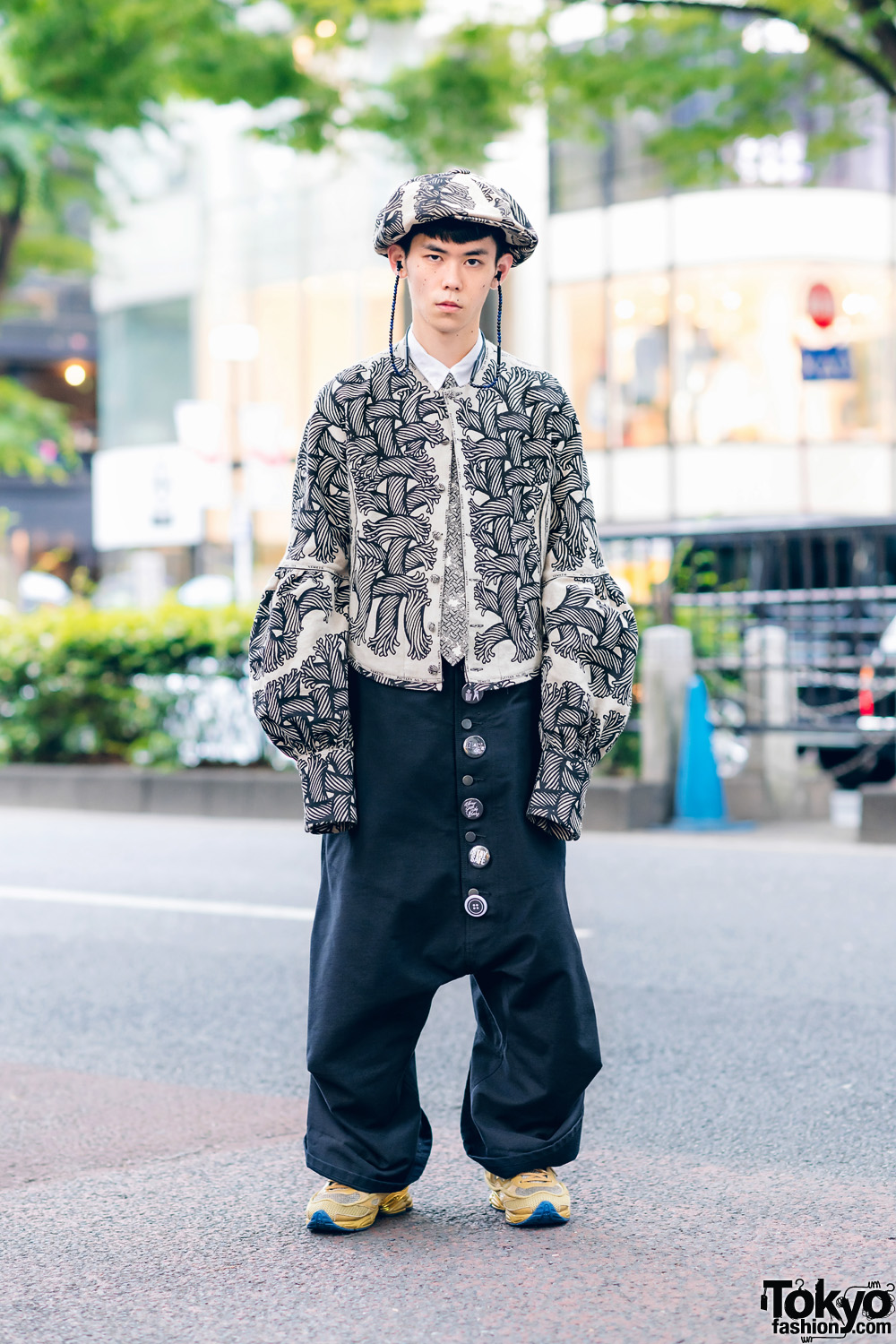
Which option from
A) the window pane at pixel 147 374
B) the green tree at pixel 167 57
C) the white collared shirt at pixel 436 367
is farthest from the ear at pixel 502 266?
the window pane at pixel 147 374

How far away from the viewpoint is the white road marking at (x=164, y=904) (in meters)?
6.69

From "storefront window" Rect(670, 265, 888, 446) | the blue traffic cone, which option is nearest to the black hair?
the blue traffic cone

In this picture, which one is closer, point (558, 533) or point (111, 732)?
point (558, 533)

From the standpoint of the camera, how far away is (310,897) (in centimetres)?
708

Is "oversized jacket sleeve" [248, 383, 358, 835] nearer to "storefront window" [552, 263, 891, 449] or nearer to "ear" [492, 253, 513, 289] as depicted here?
"ear" [492, 253, 513, 289]

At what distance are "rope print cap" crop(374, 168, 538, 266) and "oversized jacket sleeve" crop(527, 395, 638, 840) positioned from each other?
0.35m

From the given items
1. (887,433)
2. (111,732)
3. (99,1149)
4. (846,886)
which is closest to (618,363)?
(887,433)

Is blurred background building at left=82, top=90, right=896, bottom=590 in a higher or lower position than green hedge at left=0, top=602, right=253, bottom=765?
higher

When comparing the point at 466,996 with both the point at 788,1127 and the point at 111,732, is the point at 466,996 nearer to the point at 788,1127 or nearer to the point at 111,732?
the point at 788,1127

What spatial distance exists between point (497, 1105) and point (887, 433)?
23.2 metres

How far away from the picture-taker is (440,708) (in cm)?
291

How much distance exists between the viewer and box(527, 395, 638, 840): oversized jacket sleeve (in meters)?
2.92

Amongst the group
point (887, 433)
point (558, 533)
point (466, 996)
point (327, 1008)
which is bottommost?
point (466, 996)

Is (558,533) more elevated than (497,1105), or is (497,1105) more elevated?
(558,533)
